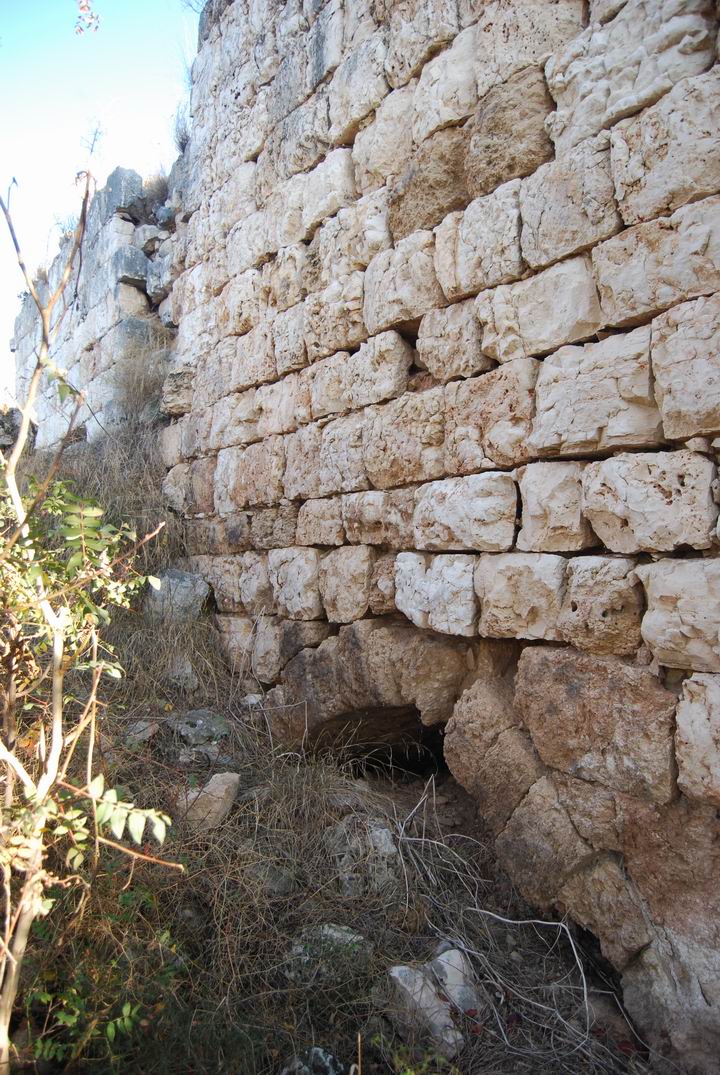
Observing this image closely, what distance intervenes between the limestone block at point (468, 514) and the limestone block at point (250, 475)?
3.96 feet

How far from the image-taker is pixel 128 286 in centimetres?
582

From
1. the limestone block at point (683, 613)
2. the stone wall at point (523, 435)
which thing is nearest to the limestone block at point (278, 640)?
the stone wall at point (523, 435)

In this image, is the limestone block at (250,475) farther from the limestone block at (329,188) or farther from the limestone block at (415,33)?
the limestone block at (415,33)

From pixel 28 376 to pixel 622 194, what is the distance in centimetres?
784

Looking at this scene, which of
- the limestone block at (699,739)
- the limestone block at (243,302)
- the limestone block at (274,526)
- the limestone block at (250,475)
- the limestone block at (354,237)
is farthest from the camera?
the limestone block at (243,302)

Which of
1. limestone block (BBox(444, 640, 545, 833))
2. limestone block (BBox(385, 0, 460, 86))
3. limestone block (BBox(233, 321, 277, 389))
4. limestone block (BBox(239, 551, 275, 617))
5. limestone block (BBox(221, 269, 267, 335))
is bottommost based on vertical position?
limestone block (BBox(444, 640, 545, 833))

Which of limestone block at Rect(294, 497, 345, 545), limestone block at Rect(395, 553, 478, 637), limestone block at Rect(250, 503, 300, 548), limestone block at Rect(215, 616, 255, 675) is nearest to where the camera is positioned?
limestone block at Rect(395, 553, 478, 637)

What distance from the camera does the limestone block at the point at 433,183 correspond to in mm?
2850

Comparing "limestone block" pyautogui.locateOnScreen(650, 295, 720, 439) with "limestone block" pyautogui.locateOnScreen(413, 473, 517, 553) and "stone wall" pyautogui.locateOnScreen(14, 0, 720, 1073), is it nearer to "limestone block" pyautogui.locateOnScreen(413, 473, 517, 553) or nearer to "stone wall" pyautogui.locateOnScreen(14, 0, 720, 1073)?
"stone wall" pyautogui.locateOnScreen(14, 0, 720, 1073)

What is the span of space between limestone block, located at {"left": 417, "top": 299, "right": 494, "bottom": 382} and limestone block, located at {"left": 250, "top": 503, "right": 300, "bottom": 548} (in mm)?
1185

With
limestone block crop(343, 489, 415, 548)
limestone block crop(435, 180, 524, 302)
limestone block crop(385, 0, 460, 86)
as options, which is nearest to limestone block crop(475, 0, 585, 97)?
limestone block crop(385, 0, 460, 86)

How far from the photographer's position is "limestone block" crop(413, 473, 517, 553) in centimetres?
255

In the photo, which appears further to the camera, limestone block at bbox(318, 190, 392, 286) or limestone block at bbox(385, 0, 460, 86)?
limestone block at bbox(318, 190, 392, 286)

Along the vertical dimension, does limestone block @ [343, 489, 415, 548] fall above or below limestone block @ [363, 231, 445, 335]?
below
